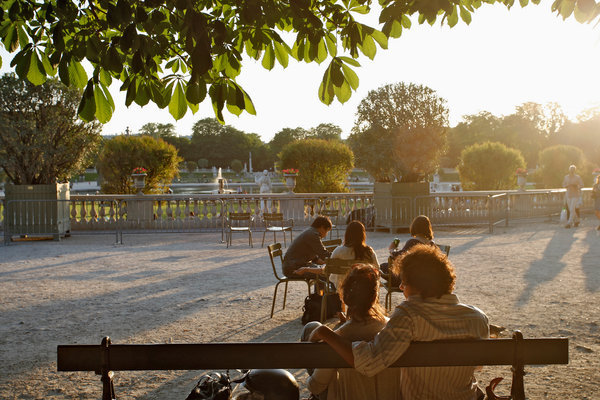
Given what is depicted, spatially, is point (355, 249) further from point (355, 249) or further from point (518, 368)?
point (518, 368)

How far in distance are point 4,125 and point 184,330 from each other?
12179 mm

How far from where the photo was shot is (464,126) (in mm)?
87250

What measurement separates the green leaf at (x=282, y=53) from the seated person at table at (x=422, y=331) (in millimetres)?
1639

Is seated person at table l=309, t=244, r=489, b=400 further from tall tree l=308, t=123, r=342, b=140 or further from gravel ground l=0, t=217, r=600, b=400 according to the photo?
tall tree l=308, t=123, r=342, b=140

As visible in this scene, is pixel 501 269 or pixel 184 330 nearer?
pixel 184 330

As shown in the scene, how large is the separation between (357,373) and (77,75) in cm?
243

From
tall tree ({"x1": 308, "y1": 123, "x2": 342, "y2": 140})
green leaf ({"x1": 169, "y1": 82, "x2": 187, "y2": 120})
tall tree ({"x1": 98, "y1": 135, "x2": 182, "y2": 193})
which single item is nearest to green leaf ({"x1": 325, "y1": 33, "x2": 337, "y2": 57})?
green leaf ({"x1": 169, "y1": 82, "x2": 187, "y2": 120})

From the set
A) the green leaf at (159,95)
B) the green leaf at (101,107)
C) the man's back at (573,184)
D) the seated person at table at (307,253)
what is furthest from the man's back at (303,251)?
the man's back at (573,184)

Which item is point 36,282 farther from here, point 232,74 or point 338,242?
point 232,74

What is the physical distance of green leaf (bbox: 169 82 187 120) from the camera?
3.43 meters

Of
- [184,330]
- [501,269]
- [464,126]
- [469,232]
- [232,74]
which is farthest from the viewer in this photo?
[464,126]

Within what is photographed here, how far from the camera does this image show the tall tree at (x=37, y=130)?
51.6 ft

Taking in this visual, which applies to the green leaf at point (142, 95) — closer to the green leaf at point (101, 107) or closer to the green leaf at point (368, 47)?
the green leaf at point (101, 107)

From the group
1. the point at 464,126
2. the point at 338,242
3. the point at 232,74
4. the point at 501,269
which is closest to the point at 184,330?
the point at 338,242
